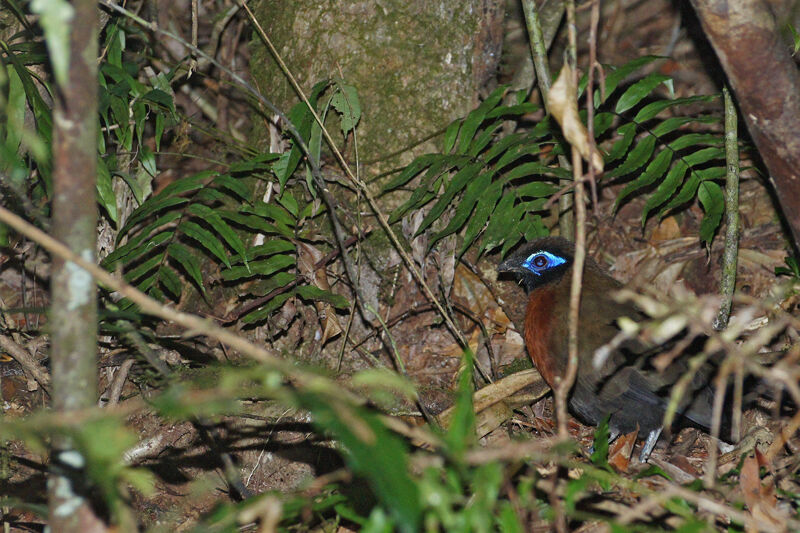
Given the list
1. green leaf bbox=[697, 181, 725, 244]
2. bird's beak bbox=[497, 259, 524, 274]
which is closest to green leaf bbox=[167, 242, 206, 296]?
bird's beak bbox=[497, 259, 524, 274]

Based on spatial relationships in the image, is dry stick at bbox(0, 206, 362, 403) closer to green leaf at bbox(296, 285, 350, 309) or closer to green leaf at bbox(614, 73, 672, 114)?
green leaf at bbox(296, 285, 350, 309)

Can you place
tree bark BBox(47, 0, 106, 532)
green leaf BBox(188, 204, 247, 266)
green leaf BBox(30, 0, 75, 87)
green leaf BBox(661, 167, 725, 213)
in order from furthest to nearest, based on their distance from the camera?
green leaf BBox(661, 167, 725, 213)
green leaf BBox(188, 204, 247, 266)
tree bark BBox(47, 0, 106, 532)
green leaf BBox(30, 0, 75, 87)

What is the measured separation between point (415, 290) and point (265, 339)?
105 centimetres

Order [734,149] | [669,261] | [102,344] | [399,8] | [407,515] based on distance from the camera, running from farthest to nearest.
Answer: [669,261] < [399,8] < [102,344] < [734,149] < [407,515]

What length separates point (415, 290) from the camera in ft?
16.8

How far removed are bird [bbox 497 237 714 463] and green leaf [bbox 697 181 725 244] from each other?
649mm

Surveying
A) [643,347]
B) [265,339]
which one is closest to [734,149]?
[643,347]

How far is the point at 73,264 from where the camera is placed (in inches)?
79.7

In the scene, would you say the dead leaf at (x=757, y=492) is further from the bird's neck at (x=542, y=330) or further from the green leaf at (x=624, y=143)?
the green leaf at (x=624, y=143)

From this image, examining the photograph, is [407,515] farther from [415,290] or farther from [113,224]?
[113,224]

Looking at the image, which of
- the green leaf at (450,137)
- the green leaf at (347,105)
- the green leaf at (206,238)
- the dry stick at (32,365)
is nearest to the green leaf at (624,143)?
the green leaf at (450,137)

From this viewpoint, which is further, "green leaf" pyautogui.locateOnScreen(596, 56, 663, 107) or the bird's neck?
the bird's neck

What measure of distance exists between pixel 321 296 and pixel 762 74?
260cm

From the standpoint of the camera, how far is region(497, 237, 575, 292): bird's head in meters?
5.07
